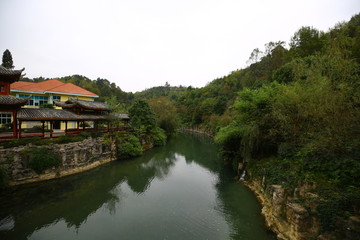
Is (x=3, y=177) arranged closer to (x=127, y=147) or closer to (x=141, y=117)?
(x=127, y=147)

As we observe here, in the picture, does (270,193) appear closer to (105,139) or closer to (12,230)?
(12,230)

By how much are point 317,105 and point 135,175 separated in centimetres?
1340

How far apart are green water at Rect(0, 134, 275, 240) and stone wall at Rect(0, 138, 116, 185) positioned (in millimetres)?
683

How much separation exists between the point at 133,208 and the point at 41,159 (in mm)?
7523

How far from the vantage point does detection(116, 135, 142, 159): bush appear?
1928cm

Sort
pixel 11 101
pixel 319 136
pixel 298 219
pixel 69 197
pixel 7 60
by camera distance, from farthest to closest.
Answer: pixel 7 60 → pixel 11 101 → pixel 69 197 → pixel 319 136 → pixel 298 219

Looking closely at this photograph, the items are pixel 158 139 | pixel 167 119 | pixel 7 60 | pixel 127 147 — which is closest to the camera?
pixel 127 147

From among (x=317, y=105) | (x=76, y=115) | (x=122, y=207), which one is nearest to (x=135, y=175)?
(x=122, y=207)

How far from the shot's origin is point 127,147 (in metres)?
19.5

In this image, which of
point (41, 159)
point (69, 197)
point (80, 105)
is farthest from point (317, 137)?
point (80, 105)

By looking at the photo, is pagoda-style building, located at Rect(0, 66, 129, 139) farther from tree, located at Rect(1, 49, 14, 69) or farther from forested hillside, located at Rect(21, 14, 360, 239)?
tree, located at Rect(1, 49, 14, 69)

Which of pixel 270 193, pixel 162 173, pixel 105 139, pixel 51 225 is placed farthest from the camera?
pixel 105 139

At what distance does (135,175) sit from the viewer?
613 inches

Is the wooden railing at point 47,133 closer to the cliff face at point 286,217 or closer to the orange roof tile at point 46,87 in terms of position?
the orange roof tile at point 46,87
